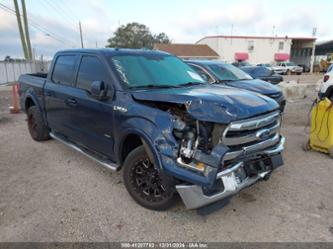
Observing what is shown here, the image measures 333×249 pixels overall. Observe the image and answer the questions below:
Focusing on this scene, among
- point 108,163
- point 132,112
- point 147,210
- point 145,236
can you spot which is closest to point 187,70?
point 132,112

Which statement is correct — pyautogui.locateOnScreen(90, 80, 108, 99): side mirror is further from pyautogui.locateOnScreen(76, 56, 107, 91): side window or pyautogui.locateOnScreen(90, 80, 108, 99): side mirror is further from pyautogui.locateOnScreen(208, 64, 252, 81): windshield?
pyautogui.locateOnScreen(208, 64, 252, 81): windshield

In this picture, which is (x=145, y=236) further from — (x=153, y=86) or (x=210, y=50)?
(x=210, y=50)

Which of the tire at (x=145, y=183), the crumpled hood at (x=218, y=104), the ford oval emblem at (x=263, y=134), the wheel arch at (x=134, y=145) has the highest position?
Answer: the crumpled hood at (x=218, y=104)

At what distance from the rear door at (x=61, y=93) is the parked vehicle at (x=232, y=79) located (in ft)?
11.1

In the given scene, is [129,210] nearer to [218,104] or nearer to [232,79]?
[218,104]

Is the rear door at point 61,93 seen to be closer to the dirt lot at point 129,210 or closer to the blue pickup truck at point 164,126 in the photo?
the blue pickup truck at point 164,126

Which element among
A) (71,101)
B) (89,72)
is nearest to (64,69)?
(71,101)

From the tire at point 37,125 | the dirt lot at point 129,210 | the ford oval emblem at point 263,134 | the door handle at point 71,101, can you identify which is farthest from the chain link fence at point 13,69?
the ford oval emblem at point 263,134

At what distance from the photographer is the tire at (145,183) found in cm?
314

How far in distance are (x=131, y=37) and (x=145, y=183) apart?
64386mm

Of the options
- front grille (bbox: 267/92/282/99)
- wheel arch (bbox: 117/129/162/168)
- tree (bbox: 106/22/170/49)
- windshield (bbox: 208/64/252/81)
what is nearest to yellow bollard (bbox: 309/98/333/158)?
front grille (bbox: 267/92/282/99)

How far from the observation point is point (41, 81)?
5.39 meters

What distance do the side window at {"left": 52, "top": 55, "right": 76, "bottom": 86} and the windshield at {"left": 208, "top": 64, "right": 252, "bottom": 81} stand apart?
372 centimetres

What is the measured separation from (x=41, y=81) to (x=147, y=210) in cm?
Answer: 362
